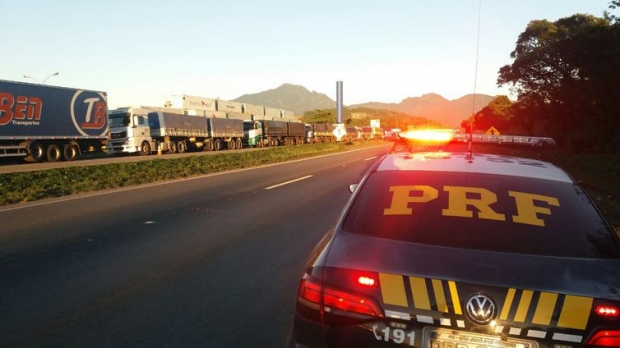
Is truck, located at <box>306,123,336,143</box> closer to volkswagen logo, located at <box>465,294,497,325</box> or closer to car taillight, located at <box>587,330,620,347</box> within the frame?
volkswagen logo, located at <box>465,294,497,325</box>

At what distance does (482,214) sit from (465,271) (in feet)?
2.50

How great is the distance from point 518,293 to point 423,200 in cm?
104

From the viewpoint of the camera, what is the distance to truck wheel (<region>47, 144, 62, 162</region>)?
1044 inches

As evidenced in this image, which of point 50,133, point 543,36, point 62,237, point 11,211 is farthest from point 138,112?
point 543,36

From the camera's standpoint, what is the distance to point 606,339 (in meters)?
2.07

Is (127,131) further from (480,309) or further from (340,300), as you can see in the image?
(480,309)

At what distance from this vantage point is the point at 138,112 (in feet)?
112

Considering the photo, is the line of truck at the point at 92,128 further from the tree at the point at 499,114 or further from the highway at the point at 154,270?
the tree at the point at 499,114

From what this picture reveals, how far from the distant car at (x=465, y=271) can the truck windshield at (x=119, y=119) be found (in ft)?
106

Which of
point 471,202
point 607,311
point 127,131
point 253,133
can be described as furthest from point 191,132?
point 607,311

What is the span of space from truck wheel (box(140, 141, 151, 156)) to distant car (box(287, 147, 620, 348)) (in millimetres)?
33152

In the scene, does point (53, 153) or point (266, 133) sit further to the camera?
point (266, 133)

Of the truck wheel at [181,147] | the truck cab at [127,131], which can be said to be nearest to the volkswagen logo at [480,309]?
the truck cab at [127,131]

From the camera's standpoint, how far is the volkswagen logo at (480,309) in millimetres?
2131
